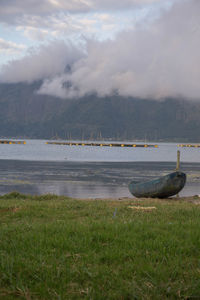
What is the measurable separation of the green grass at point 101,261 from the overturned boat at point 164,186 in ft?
47.2

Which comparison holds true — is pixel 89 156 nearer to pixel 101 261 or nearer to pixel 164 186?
pixel 164 186

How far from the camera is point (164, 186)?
23109 mm

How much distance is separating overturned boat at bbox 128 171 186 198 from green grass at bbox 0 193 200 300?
47.2ft

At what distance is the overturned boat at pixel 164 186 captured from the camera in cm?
2311

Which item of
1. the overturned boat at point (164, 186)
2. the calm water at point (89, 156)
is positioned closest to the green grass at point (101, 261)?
the overturned boat at point (164, 186)

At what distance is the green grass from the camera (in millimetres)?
4875

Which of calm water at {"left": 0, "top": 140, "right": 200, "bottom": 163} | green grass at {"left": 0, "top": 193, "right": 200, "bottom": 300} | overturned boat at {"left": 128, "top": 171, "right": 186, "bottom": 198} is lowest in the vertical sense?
calm water at {"left": 0, "top": 140, "right": 200, "bottom": 163}

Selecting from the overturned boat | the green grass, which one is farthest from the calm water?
the green grass

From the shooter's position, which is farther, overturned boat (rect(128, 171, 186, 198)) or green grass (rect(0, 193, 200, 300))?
overturned boat (rect(128, 171, 186, 198))

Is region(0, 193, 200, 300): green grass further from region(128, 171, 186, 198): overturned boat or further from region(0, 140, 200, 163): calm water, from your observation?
region(0, 140, 200, 163): calm water

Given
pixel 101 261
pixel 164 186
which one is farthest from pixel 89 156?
pixel 101 261

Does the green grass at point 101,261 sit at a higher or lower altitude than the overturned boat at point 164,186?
higher

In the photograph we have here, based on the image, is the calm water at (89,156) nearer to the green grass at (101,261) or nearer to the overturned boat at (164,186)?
the overturned boat at (164,186)

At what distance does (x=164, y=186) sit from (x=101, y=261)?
17595mm
